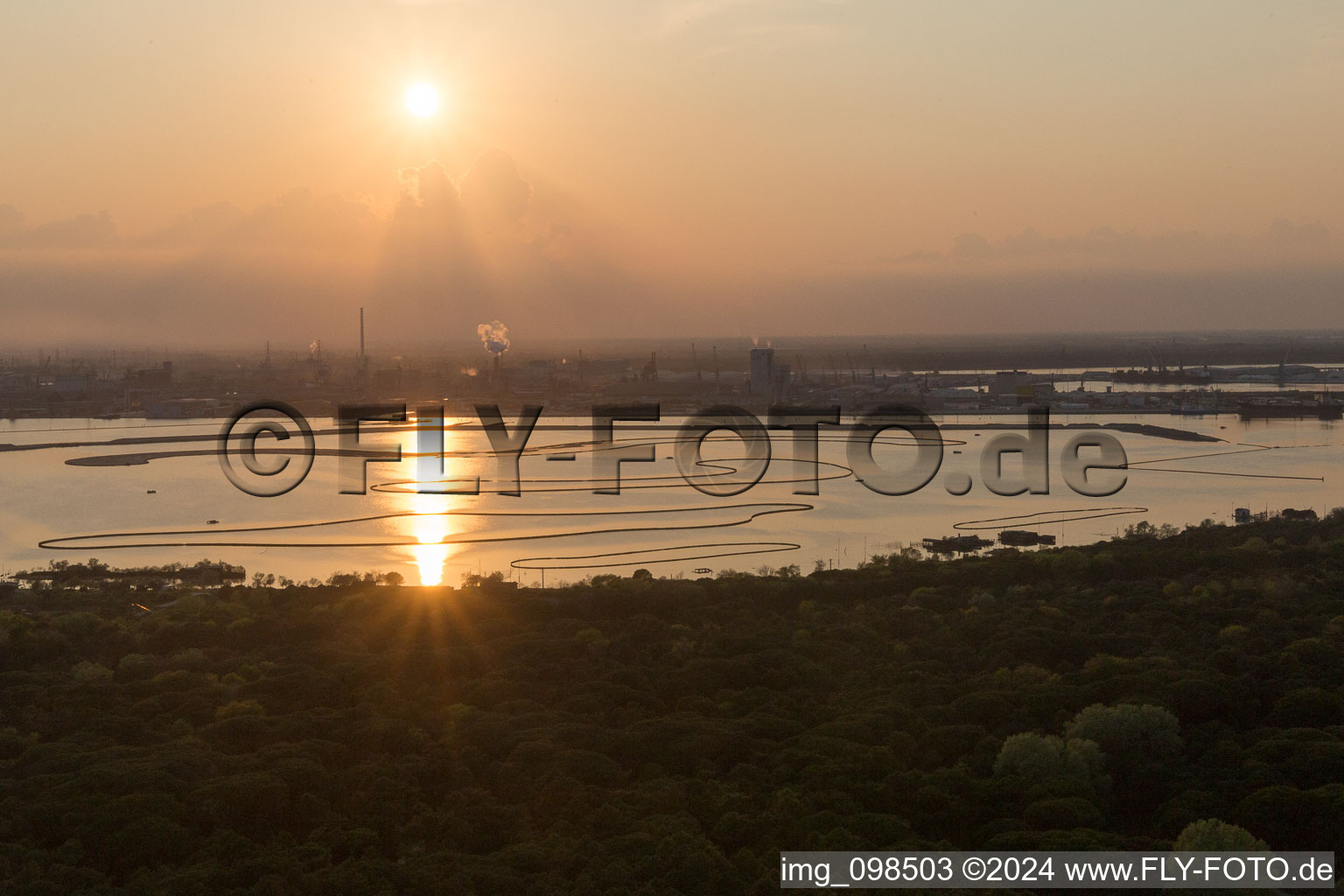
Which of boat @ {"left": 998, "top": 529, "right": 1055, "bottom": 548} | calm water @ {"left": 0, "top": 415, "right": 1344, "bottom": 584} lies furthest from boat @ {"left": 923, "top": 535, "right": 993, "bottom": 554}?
calm water @ {"left": 0, "top": 415, "right": 1344, "bottom": 584}

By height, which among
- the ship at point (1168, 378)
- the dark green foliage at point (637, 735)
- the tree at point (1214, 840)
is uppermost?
the ship at point (1168, 378)

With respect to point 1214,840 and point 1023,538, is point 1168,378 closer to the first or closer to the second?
point 1023,538

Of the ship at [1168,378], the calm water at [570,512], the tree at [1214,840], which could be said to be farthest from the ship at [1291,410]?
the tree at [1214,840]

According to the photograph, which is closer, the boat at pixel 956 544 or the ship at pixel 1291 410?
the boat at pixel 956 544

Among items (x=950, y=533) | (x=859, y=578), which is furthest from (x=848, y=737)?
(x=950, y=533)

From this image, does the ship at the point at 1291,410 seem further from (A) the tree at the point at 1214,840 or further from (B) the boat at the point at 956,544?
(A) the tree at the point at 1214,840

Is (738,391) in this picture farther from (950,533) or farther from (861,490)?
(950,533)
